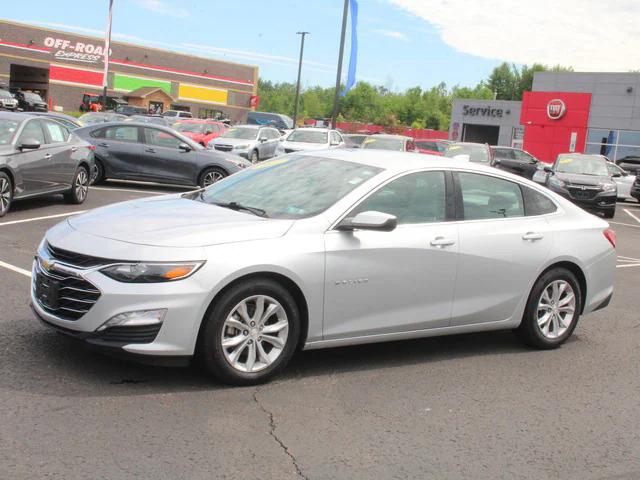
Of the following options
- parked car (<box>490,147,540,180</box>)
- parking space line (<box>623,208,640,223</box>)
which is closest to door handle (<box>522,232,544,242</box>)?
parking space line (<box>623,208,640,223</box>)

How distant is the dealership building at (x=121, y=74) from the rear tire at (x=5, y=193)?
5482cm

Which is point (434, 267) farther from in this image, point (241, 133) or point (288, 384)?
point (241, 133)

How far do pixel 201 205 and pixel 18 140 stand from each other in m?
6.87

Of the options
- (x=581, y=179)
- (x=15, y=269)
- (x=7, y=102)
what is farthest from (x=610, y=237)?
(x=7, y=102)

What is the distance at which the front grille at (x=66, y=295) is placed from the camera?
4.55 meters

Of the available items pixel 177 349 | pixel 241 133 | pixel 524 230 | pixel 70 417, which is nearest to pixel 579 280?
pixel 524 230

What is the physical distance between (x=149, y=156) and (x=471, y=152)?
10770 millimetres

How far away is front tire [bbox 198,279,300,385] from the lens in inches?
185

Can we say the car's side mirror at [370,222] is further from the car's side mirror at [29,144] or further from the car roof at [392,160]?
the car's side mirror at [29,144]

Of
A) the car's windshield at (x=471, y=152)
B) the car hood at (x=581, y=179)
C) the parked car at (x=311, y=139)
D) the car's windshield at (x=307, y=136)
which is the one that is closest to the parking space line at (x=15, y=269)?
the car hood at (x=581, y=179)

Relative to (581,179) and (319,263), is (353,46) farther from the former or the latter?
(319,263)

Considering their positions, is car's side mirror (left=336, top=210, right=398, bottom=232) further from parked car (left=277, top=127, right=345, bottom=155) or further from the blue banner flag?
the blue banner flag

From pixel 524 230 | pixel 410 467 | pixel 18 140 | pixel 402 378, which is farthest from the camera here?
pixel 18 140

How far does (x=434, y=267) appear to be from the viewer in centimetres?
559
